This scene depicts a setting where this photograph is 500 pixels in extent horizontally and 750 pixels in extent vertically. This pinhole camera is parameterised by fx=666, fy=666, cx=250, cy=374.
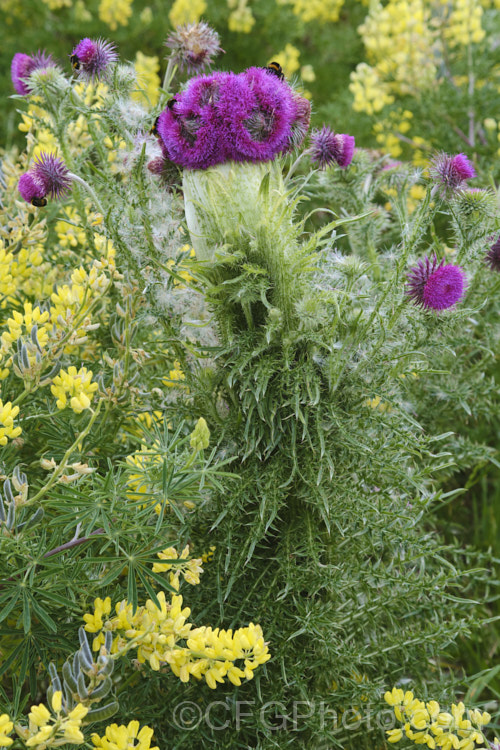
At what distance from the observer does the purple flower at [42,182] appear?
121 cm

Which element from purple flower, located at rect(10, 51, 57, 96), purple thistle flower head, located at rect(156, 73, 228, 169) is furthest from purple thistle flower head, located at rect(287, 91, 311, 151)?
purple flower, located at rect(10, 51, 57, 96)

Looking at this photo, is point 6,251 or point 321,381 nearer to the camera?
point 321,381

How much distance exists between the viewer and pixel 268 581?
1305mm

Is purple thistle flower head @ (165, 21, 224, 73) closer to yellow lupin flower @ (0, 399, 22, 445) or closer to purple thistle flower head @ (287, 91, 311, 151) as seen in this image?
purple thistle flower head @ (287, 91, 311, 151)

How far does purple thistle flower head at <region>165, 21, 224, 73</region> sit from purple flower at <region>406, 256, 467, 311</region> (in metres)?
0.70

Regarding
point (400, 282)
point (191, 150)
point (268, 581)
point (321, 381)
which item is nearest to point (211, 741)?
point (268, 581)

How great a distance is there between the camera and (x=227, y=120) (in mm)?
1121

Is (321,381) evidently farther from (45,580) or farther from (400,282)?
(45,580)

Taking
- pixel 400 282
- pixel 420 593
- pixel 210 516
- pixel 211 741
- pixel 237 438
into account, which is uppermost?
pixel 400 282

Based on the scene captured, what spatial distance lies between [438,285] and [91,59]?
804 millimetres

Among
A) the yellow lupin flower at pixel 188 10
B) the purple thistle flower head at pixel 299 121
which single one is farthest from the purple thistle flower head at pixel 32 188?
the yellow lupin flower at pixel 188 10

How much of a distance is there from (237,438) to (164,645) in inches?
16.1

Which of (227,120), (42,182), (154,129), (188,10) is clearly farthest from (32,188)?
(188,10)

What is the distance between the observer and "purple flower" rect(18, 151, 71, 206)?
121cm
